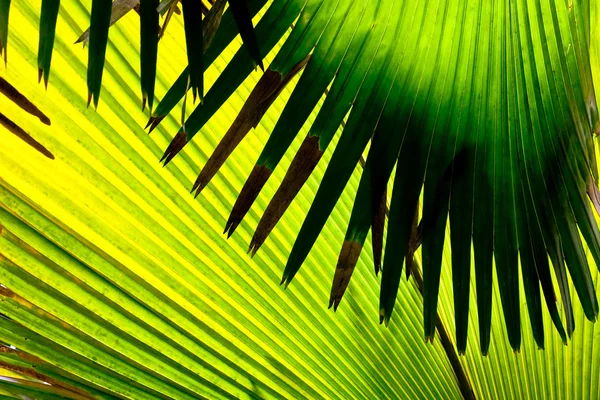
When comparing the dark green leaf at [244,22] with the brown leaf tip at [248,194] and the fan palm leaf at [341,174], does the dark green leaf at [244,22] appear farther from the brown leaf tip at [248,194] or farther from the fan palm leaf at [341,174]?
the brown leaf tip at [248,194]

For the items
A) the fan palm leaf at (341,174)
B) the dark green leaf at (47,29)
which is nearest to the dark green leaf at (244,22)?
the fan palm leaf at (341,174)

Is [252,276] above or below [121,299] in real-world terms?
above

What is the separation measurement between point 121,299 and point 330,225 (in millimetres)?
576

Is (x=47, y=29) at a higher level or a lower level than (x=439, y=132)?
lower

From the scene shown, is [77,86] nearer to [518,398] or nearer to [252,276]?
[252,276]

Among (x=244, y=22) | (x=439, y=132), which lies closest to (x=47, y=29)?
(x=244, y=22)

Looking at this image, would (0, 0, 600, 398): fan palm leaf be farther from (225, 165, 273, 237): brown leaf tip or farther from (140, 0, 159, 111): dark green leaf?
(140, 0, 159, 111): dark green leaf

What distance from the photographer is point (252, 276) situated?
1107mm

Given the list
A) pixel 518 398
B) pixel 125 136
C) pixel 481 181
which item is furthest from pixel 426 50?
pixel 518 398

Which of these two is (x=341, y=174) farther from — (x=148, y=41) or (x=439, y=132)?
(x=148, y=41)

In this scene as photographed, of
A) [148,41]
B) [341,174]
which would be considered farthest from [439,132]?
[148,41]

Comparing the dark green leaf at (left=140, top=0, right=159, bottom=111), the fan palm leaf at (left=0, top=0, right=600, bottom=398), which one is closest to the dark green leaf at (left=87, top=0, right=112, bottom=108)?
the dark green leaf at (left=140, top=0, right=159, bottom=111)

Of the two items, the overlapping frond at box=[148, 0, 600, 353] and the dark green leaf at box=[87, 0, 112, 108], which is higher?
the overlapping frond at box=[148, 0, 600, 353]

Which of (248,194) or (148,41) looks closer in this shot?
(148,41)
